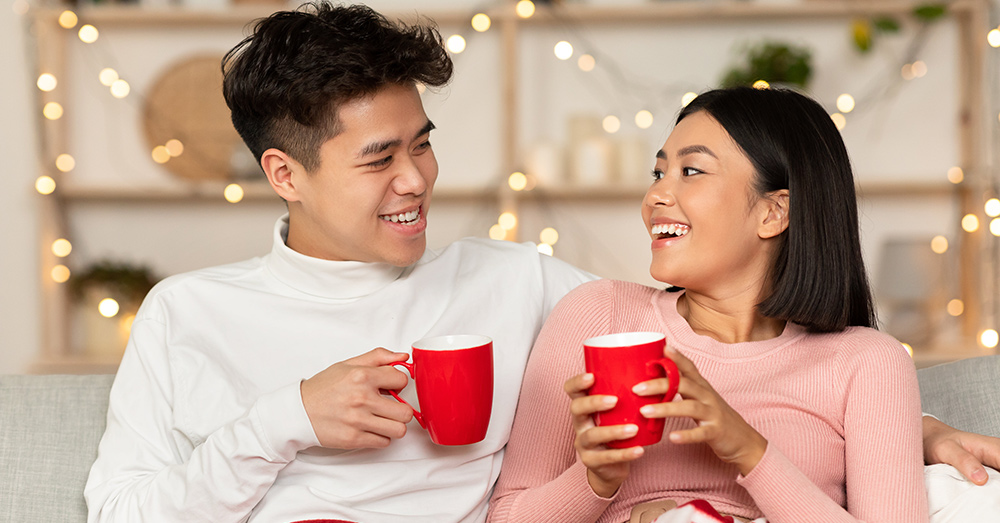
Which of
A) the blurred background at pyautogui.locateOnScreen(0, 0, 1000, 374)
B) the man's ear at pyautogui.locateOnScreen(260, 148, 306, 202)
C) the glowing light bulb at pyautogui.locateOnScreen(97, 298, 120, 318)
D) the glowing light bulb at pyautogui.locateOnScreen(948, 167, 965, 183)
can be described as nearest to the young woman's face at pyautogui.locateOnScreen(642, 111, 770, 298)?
the man's ear at pyautogui.locateOnScreen(260, 148, 306, 202)

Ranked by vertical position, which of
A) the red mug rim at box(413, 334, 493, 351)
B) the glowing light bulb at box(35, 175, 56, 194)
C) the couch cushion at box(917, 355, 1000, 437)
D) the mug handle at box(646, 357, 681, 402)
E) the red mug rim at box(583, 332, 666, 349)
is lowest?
the couch cushion at box(917, 355, 1000, 437)

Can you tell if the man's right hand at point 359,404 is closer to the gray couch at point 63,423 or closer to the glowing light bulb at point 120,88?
the gray couch at point 63,423

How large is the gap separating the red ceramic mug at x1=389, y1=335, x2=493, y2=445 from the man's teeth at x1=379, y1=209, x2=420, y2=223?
0.31m

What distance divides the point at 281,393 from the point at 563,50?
2.38 m

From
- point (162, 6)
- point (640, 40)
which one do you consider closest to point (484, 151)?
point (640, 40)

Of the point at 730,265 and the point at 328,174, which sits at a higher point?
the point at 328,174

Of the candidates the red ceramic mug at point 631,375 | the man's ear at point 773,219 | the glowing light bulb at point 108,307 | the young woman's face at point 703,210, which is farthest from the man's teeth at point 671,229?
the glowing light bulb at point 108,307

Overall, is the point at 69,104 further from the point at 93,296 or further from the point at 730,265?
the point at 730,265

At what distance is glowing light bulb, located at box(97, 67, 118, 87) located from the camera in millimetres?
3246

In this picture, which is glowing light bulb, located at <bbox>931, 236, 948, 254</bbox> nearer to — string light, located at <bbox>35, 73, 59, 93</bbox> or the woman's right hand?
the woman's right hand

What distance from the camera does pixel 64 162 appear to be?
322 cm

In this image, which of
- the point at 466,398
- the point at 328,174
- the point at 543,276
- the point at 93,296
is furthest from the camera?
the point at 93,296

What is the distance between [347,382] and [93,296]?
7.79ft

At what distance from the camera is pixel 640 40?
3.28m
